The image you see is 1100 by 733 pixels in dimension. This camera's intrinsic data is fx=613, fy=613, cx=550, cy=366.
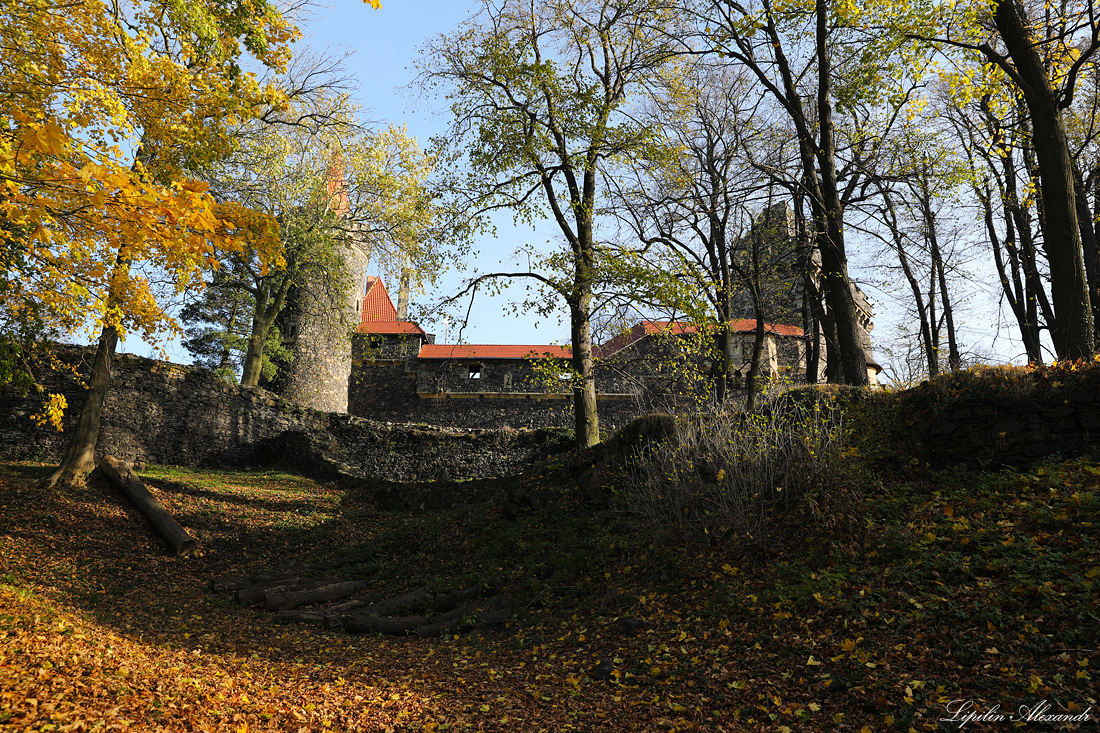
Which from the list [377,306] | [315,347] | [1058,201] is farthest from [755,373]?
[377,306]

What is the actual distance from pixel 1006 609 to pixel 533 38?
11325mm

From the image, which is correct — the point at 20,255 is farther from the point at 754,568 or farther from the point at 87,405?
the point at 754,568

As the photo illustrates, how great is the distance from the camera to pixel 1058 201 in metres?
7.07

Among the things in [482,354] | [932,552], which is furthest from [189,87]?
[482,354]

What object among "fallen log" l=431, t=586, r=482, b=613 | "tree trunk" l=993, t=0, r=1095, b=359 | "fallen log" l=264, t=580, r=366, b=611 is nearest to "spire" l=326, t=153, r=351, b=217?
"fallen log" l=264, t=580, r=366, b=611

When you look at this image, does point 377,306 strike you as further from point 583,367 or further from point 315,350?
point 583,367

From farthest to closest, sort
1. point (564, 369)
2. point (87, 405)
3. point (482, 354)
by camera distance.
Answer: point (482, 354)
point (564, 369)
point (87, 405)

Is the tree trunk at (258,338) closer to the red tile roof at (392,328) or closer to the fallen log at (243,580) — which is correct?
the red tile roof at (392,328)

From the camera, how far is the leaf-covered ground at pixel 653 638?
11.3ft

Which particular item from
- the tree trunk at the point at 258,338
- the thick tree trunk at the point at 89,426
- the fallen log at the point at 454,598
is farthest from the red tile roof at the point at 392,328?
the fallen log at the point at 454,598

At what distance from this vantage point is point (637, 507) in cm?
709

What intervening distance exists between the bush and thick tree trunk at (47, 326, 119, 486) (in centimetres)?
860

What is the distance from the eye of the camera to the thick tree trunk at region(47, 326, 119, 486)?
963 centimetres

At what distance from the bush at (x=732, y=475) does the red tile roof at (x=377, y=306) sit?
21.0 meters
